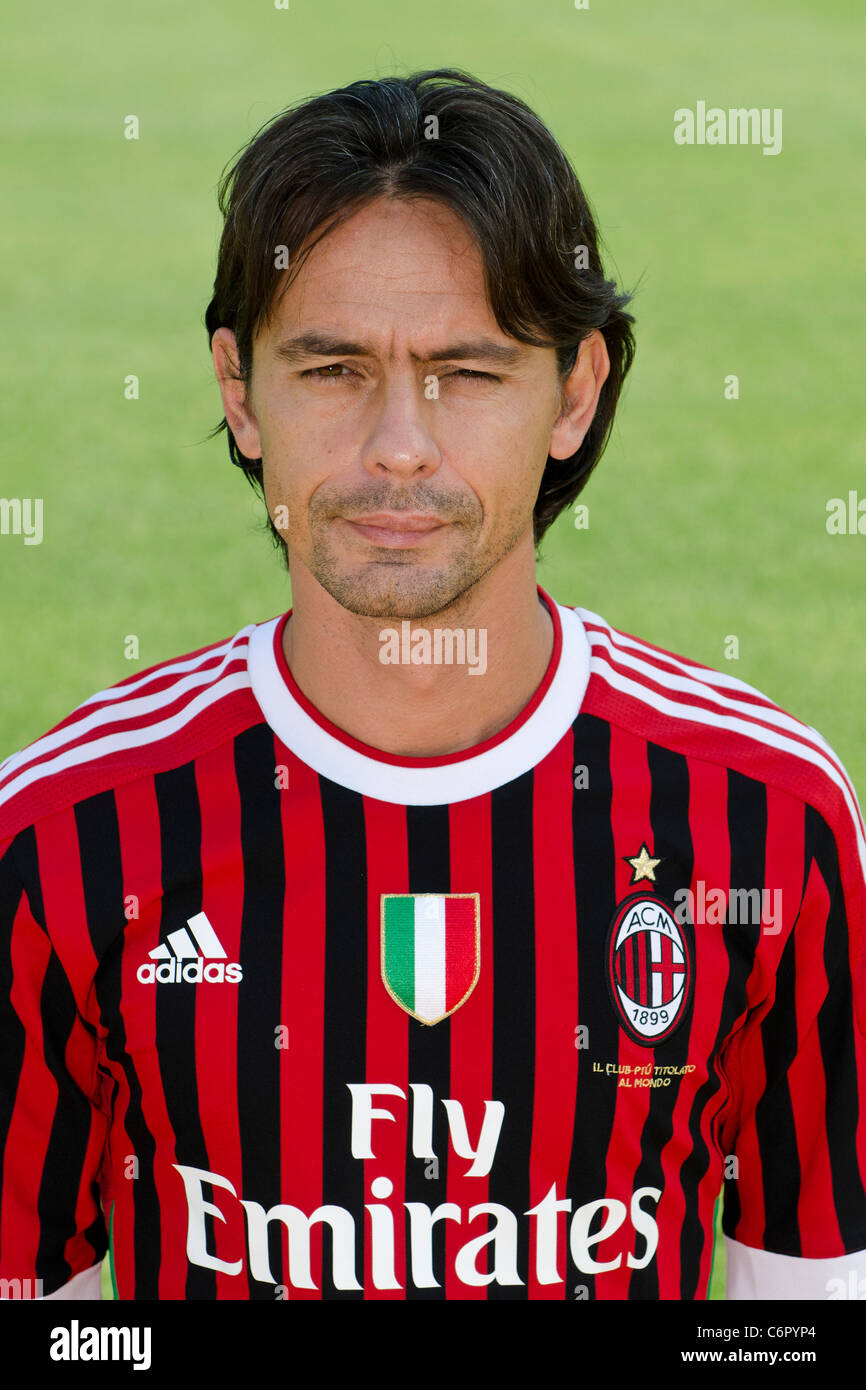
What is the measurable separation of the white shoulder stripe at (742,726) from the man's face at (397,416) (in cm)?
28

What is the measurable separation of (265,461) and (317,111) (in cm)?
46

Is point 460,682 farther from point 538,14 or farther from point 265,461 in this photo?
point 538,14

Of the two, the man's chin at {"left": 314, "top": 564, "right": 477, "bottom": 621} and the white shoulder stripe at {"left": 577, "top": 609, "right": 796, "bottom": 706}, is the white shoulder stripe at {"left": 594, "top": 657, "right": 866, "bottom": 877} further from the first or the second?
the man's chin at {"left": 314, "top": 564, "right": 477, "bottom": 621}

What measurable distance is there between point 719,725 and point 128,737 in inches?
29.7

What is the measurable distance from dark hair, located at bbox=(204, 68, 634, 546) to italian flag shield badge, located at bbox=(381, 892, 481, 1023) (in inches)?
27.4

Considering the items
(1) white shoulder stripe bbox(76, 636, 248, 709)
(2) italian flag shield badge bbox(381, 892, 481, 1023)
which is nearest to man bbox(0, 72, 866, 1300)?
(2) italian flag shield badge bbox(381, 892, 481, 1023)

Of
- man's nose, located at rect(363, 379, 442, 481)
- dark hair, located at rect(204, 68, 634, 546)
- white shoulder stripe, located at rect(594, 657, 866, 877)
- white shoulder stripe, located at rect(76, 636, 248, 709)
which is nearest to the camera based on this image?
man's nose, located at rect(363, 379, 442, 481)

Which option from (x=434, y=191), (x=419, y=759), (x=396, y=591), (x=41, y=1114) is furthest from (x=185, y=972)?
(x=434, y=191)

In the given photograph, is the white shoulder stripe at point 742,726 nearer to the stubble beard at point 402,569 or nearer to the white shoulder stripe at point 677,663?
the white shoulder stripe at point 677,663

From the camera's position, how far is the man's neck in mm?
2209

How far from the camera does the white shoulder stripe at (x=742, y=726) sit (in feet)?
7.47

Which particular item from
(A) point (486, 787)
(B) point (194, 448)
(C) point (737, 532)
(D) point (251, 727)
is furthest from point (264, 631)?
(B) point (194, 448)

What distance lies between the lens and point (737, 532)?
9039 millimetres

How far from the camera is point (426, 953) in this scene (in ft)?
7.18
